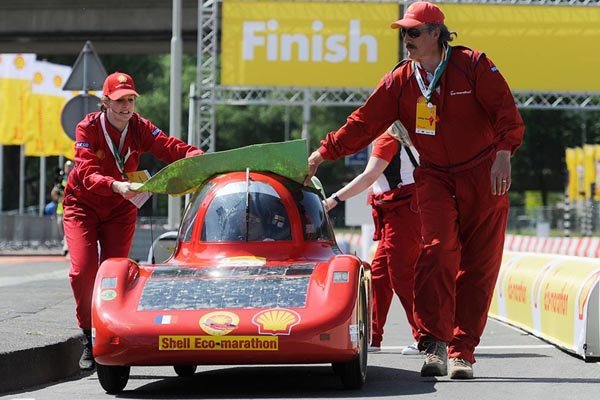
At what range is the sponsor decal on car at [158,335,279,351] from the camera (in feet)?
25.0

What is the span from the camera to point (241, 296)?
7.97 metres

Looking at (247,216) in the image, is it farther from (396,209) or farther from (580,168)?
(580,168)

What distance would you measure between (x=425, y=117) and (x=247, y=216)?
1.25m

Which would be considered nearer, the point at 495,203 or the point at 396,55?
the point at 495,203

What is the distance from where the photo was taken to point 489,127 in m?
8.70

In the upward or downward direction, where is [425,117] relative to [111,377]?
upward

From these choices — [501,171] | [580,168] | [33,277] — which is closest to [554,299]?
[501,171]

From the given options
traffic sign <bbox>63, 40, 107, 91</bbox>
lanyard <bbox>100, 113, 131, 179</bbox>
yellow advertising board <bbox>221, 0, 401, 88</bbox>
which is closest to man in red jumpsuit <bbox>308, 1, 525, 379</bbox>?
lanyard <bbox>100, 113, 131, 179</bbox>

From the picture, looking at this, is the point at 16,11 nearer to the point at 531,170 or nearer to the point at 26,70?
the point at 26,70

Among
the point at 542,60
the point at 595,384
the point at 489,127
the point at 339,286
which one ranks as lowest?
the point at 595,384

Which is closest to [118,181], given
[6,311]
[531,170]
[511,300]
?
[6,311]

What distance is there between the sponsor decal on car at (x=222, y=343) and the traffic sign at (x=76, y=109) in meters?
8.90

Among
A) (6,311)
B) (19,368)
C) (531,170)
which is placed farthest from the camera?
(531,170)

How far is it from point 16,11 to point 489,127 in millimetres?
28489
